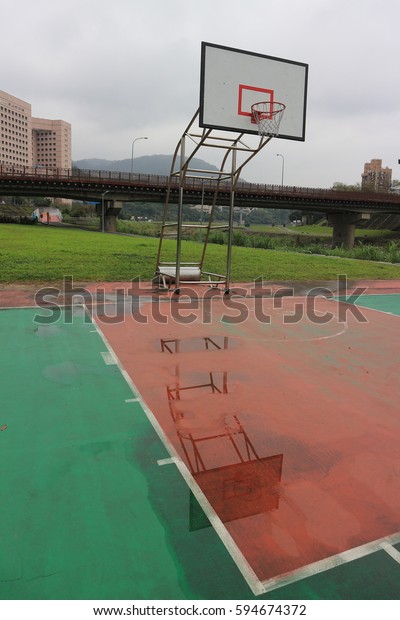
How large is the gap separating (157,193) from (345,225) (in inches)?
973

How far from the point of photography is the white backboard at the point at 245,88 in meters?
9.96

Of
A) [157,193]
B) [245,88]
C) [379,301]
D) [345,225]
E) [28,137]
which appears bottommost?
[379,301]

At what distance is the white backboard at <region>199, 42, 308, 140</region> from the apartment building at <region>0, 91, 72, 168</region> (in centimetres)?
15612

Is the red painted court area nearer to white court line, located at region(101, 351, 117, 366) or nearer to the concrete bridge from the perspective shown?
white court line, located at region(101, 351, 117, 366)

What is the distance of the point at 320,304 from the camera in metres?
11.2

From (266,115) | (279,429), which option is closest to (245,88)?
(266,115)

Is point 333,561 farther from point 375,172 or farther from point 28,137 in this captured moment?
point 28,137

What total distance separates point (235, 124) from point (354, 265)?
1193 centimetres

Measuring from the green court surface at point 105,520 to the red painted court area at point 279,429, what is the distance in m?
0.12

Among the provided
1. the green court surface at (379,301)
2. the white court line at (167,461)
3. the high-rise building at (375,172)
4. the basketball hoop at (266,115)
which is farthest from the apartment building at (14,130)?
the white court line at (167,461)

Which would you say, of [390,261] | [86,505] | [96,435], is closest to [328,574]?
[86,505]

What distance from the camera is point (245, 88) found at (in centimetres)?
1047

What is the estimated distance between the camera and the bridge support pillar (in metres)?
57.5

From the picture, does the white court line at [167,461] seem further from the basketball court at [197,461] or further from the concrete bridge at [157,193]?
the concrete bridge at [157,193]
